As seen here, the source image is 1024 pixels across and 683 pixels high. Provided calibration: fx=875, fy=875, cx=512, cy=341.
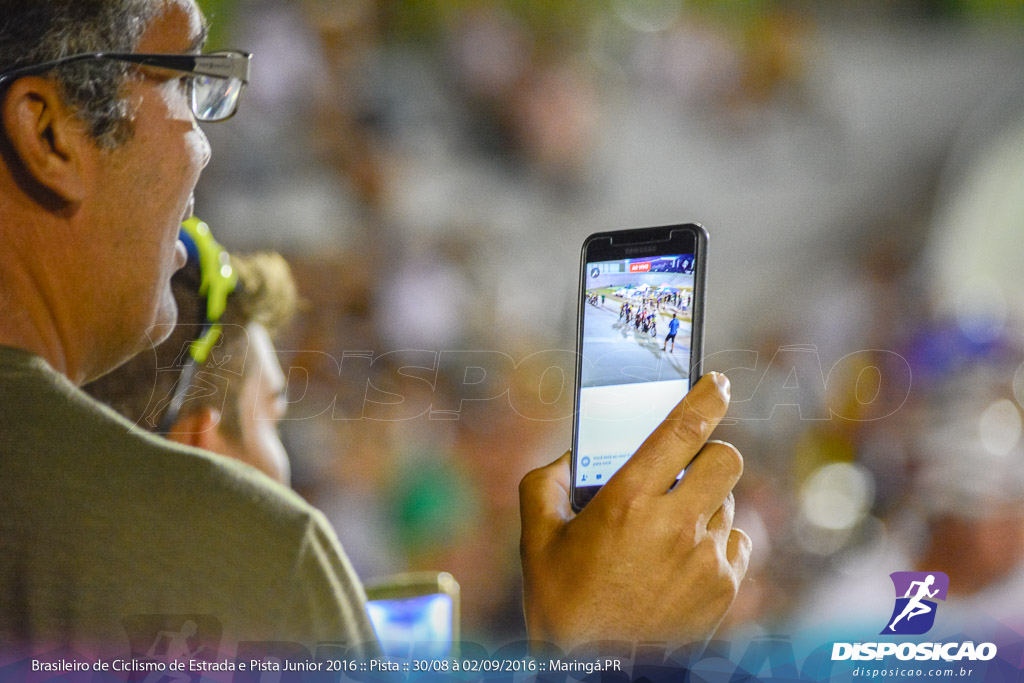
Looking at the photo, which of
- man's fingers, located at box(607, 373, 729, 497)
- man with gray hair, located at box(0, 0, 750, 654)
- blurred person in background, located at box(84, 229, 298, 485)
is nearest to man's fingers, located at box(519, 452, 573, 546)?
man with gray hair, located at box(0, 0, 750, 654)

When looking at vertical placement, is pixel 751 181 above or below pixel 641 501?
above

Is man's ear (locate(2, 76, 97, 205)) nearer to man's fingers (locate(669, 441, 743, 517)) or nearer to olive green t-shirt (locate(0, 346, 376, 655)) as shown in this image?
olive green t-shirt (locate(0, 346, 376, 655))

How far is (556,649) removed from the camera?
2.52ft

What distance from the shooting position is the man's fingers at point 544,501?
765mm

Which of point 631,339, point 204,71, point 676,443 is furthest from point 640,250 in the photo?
point 204,71

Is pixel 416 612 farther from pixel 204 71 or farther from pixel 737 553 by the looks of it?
pixel 204 71

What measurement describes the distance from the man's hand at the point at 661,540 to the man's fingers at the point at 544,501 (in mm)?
46

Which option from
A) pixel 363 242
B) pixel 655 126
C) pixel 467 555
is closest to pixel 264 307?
pixel 363 242

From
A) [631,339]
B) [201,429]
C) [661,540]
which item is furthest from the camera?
[201,429]

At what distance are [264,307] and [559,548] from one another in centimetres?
42

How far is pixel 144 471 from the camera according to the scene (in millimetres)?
688

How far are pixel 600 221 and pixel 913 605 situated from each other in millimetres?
507

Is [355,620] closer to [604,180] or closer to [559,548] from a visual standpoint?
[559,548]

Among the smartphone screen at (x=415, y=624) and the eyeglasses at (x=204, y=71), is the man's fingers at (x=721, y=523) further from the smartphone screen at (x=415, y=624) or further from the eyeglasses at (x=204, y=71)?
the eyeglasses at (x=204, y=71)
